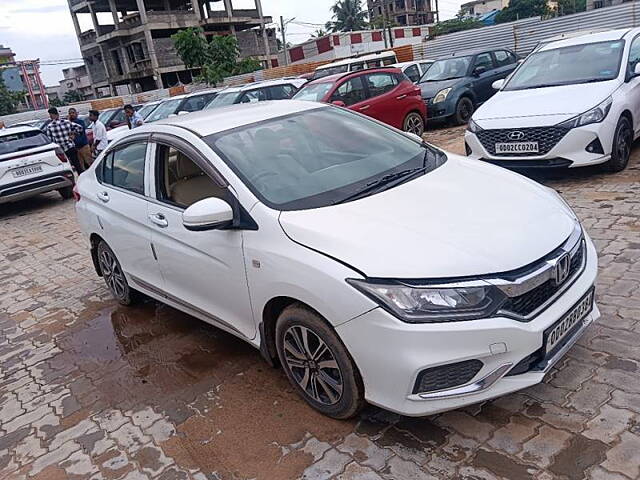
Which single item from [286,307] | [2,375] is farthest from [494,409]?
[2,375]

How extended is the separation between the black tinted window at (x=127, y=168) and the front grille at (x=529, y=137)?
13.6 feet

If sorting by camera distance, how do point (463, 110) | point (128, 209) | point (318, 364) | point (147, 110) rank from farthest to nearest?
point (147, 110)
point (463, 110)
point (128, 209)
point (318, 364)

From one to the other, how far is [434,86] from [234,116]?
31.1ft

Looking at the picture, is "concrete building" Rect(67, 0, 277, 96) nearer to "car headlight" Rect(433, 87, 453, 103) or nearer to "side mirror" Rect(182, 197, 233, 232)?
"car headlight" Rect(433, 87, 453, 103)

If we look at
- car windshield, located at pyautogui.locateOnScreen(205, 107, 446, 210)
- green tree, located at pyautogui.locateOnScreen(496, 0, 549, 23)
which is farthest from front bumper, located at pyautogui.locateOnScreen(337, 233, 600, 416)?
green tree, located at pyautogui.locateOnScreen(496, 0, 549, 23)

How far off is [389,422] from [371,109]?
8353mm

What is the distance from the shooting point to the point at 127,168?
431 centimetres

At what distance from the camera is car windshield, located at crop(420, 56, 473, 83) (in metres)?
12.4

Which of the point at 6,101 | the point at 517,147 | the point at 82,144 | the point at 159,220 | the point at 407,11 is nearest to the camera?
the point at 159,220

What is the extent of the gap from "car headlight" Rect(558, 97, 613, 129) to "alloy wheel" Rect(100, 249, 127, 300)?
481cm

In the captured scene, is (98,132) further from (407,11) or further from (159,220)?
(407,11)

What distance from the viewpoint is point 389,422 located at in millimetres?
2814

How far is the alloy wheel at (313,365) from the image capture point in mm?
2748

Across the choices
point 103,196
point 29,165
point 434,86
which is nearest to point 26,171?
point 29,165
